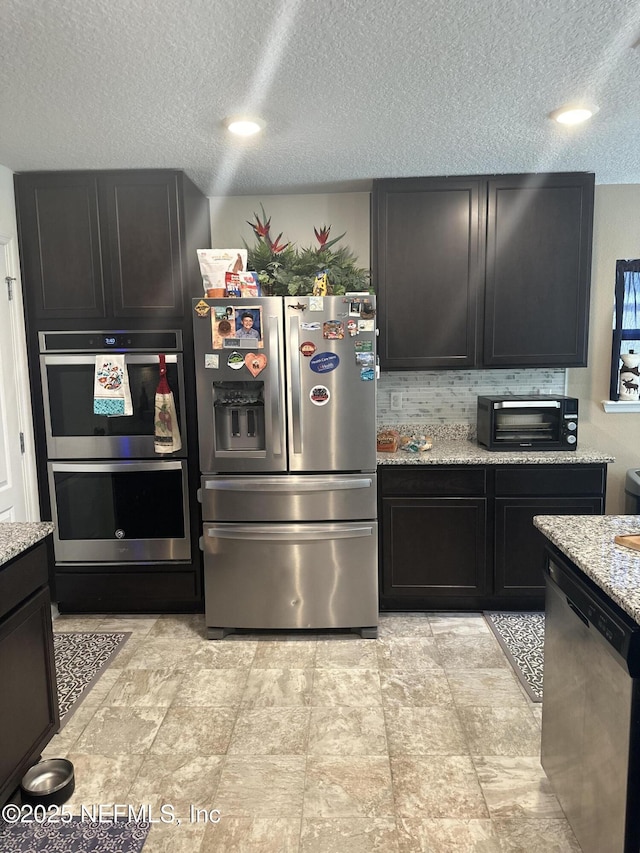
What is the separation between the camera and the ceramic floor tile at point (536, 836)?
1722 millimetres

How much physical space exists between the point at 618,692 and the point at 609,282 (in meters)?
2.85

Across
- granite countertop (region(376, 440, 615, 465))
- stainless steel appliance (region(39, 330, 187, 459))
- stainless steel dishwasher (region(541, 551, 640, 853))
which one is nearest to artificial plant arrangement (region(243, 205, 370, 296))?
stainless steel appliance (region(39, 330, 187, 459))

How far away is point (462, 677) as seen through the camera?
8.65 ft

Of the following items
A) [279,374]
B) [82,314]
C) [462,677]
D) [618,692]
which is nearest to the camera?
[618,692]

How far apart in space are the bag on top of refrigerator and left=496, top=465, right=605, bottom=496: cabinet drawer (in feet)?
5.85

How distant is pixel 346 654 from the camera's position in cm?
289

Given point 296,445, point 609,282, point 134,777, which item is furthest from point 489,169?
point 134,777

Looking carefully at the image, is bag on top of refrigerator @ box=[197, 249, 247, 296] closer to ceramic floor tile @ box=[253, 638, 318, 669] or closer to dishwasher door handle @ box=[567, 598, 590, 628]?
ceramic floor tile @ box=[253, 638, 318, 669]

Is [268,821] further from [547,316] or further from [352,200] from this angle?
[352,200]

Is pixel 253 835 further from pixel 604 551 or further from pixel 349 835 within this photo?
pixel 604 551

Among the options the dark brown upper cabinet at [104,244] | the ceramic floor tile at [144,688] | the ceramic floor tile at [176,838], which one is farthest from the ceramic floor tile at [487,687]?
the dark brown upper cabinet at [104,244]

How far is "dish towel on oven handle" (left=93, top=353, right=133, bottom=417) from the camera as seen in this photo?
121 inches

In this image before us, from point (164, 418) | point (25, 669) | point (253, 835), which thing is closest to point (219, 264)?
point (164, 418)

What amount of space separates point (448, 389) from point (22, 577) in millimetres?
2629
